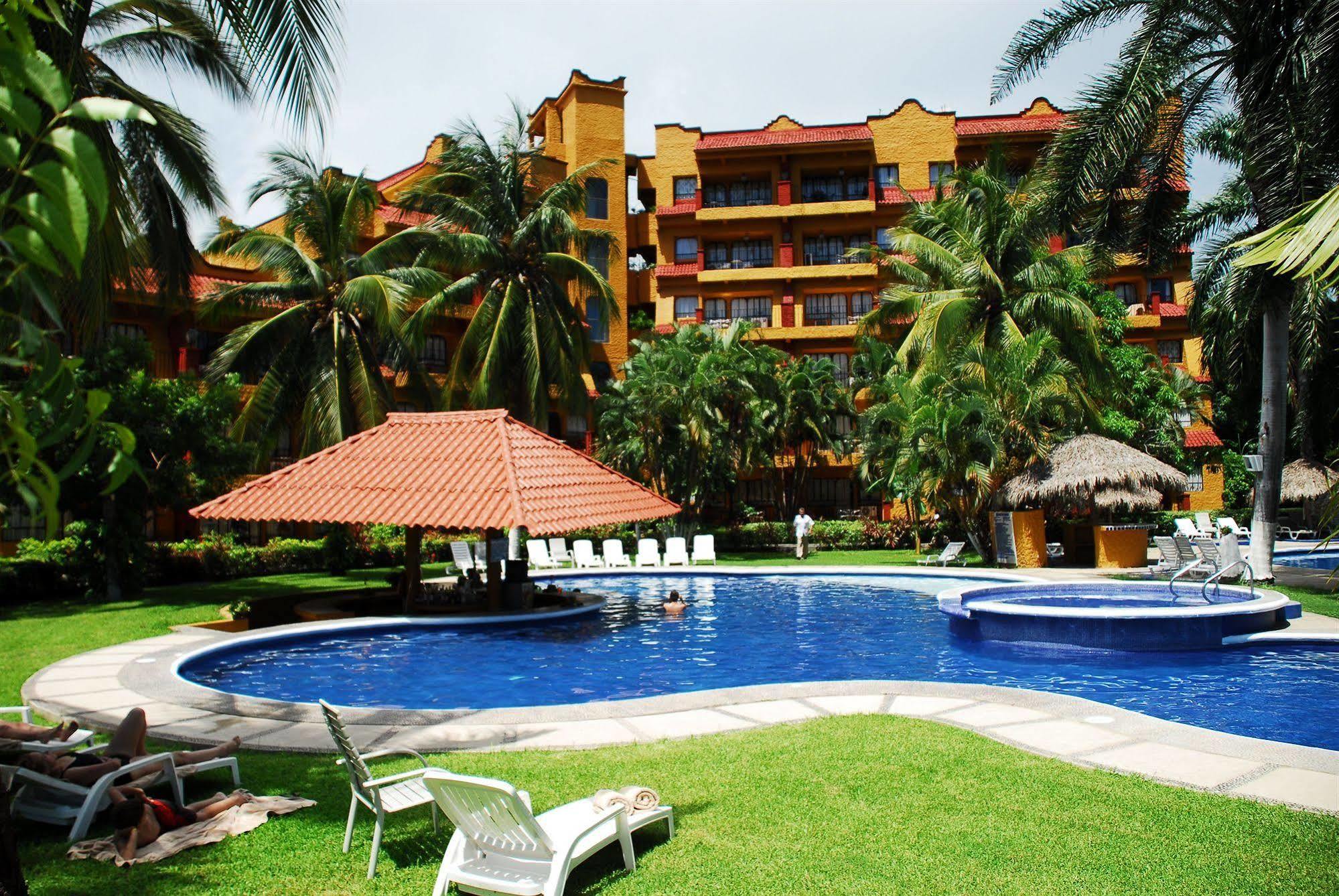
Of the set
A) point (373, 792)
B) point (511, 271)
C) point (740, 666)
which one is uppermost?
point (511, 271)

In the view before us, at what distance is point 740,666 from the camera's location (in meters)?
13.4

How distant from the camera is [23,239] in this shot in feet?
6.72

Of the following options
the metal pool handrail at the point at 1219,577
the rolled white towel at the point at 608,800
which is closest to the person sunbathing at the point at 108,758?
the rolled white towel at the point at 608,800

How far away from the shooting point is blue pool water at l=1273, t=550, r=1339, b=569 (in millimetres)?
25094

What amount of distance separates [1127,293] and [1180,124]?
30.3 metres

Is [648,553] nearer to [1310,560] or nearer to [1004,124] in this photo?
[1310,560]

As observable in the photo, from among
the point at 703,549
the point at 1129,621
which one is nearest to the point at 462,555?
the point at 703,549

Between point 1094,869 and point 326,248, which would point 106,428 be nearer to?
point 1094,869

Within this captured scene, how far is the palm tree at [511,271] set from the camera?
27.1m

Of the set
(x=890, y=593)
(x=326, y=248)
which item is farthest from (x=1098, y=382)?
(x=326, y=248)

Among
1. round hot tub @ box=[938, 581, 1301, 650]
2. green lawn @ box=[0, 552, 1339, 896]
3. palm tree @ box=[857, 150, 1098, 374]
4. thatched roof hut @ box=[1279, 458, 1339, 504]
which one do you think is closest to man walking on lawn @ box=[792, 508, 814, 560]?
palm tree @ box=[857, 150, 1098, 374]

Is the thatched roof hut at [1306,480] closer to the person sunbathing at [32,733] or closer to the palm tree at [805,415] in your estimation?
the palm tree at [805,415]

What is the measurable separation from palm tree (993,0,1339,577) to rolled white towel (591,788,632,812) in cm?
1353

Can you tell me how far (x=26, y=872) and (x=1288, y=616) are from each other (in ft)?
52.0
